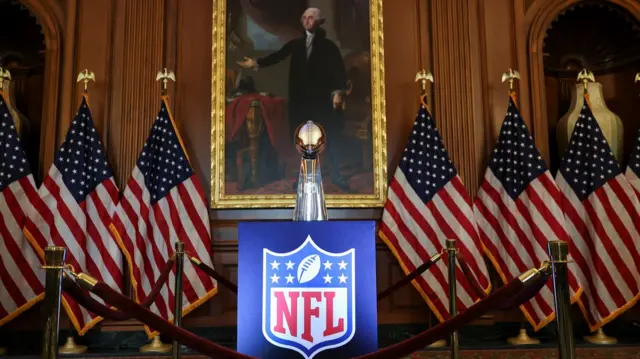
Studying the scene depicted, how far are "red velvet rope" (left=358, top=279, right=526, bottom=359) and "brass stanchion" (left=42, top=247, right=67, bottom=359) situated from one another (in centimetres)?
135

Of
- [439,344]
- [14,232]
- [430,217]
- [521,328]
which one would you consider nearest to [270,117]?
[430,217]

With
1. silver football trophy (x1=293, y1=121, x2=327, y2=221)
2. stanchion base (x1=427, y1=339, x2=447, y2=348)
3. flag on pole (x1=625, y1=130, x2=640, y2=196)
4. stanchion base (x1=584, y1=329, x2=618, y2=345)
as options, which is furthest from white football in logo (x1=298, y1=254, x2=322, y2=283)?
flag on pole (x1=625, y1=130, x2=640, y2=196)

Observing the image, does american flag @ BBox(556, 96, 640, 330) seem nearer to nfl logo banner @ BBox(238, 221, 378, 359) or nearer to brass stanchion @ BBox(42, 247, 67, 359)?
nfl logo banner @ BBox(238, 221, 378, 359)

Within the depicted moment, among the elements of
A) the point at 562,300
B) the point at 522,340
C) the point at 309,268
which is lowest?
the point at 522,340

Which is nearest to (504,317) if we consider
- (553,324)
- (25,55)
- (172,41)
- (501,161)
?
(553,324)

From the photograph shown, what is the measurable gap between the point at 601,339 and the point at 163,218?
4385 mm

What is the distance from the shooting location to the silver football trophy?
374cm

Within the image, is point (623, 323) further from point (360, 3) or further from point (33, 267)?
point (33, 267)

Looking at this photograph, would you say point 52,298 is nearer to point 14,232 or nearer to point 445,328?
point 445,328

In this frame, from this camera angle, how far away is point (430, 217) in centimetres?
546

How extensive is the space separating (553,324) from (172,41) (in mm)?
4957

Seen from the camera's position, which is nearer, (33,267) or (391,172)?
(33,267)

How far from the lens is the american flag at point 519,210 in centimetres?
527

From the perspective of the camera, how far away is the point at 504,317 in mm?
5594
